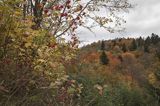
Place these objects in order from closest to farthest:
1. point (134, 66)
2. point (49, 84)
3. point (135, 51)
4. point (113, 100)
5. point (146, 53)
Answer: point (49, 84)
point (113, 100)
point (134, 66)
point (146, 53)
point (135, 51)

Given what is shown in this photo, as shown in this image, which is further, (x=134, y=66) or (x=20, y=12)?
(x=134, y=66)

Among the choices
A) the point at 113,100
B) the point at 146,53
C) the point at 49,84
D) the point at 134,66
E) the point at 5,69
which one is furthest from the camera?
the point at 146,53

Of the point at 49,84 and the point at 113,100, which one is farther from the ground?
the point at 49,84

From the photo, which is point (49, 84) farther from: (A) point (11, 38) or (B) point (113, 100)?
(B) point (113, 100)

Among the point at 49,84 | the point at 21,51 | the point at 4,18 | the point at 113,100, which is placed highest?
the point at 4,18

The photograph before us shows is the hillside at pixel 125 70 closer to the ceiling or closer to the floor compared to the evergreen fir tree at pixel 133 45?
closer to the floor

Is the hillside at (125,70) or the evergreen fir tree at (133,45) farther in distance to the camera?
the evergreen fir tree at (133,45)

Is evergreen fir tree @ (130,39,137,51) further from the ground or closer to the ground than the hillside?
further from the ground

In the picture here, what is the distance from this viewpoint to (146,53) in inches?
5620

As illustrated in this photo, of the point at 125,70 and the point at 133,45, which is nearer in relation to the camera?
the point at 125,70

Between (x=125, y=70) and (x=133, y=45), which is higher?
(x=133, y=45)

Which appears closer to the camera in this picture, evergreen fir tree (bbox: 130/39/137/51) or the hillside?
the hillside

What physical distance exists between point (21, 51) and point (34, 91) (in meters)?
0.60

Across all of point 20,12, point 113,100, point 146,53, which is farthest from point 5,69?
point 146,53
